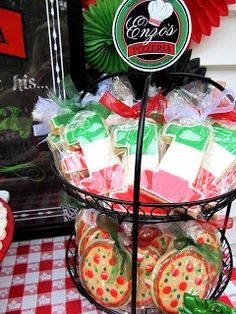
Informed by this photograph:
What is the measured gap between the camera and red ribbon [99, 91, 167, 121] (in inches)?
25.5

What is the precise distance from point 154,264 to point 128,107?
0.31m

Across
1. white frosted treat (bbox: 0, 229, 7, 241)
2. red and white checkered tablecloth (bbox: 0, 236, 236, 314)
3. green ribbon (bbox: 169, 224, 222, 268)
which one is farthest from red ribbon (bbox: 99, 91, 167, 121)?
red and white checkered tablecloth (bbox: 0, 236, 236, 314)

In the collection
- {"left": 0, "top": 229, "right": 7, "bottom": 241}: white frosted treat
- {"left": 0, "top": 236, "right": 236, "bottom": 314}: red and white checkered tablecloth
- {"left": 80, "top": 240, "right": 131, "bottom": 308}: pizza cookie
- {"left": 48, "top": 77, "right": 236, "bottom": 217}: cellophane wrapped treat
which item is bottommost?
{"left": 0, "top": 236, "right": 236, "bottom": 314}: red and white checkered tablecloth

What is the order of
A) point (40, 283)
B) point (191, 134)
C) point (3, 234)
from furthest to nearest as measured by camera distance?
point (40, 283) < point (3, 234) < point (191, 134)

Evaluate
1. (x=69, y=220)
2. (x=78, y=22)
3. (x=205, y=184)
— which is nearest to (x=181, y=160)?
Result: (x=205, y=184)

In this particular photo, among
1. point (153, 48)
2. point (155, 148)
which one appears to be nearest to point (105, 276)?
point (155, 148)

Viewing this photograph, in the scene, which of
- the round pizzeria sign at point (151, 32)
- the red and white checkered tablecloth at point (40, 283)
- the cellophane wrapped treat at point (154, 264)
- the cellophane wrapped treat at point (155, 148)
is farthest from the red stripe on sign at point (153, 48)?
the red and white checkered tablecloth at point (40, 283)

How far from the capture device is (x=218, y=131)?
0.62 metres

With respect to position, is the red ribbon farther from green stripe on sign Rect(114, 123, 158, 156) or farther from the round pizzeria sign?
the round pizzeria sign

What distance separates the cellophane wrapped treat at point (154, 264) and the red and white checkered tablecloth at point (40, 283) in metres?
0.15

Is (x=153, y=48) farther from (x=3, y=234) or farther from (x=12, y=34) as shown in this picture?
(x=3, y=234)

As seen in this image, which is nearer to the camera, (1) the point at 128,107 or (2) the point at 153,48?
(1) the point at 128,107

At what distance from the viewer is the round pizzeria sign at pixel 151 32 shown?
0.77m

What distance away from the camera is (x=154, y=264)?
671 mm
